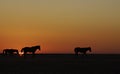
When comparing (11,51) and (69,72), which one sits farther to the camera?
(11,51)

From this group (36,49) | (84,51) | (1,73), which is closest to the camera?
(1,73)

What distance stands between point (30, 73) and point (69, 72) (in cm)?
215

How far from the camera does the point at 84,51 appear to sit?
53.2 metres

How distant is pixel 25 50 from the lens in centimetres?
4634

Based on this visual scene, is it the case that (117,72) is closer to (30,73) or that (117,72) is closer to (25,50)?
(30,73)

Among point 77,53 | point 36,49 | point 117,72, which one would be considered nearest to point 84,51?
point 77,53

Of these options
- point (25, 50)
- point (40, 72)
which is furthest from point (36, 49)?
point (40, 72)

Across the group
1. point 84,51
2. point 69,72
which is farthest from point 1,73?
point 84,51

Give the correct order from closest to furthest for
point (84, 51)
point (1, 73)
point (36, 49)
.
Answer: point (1, 73) < point (36, 49) < point (84, 51)

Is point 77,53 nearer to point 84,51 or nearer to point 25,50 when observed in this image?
point 84,51

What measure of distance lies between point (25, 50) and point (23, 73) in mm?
25761

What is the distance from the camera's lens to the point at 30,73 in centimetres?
2067

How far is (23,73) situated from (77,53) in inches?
1304

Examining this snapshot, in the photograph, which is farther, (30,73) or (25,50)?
(25,50)
